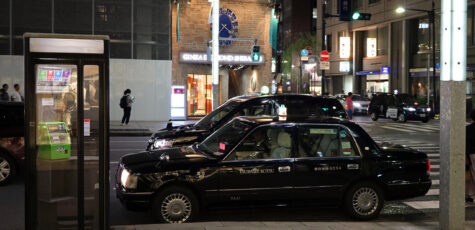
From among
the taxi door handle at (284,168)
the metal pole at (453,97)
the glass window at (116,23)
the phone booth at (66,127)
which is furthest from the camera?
the glass window at (116,23)

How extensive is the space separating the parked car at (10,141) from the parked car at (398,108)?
24.0m

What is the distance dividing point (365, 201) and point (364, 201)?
0.02 meters

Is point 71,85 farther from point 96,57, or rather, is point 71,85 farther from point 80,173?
point 80,173

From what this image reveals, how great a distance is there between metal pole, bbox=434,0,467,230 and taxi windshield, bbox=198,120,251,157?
2820 mm

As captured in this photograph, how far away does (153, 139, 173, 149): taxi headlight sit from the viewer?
10.2 metres

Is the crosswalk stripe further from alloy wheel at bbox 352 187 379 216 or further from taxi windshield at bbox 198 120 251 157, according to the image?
taxi windshield at bbox 198 120 251 157

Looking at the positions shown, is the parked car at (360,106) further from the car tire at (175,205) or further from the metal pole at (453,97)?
the metal pole at (453,97)

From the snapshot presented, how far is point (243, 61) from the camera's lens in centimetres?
2967

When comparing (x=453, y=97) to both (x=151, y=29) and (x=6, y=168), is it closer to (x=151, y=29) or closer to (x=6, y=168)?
(x=6, y=168)

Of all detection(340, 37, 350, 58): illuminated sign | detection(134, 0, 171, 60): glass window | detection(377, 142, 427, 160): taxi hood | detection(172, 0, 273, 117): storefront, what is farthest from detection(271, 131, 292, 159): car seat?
detection(340, 37, 350, 58): illuminated sign

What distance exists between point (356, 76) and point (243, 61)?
27.1m

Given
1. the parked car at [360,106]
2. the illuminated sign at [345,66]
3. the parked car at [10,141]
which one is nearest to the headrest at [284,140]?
the parked car at [10,141]

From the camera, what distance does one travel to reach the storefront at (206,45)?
1133 inches

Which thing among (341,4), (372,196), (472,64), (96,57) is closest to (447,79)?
(372,196)
